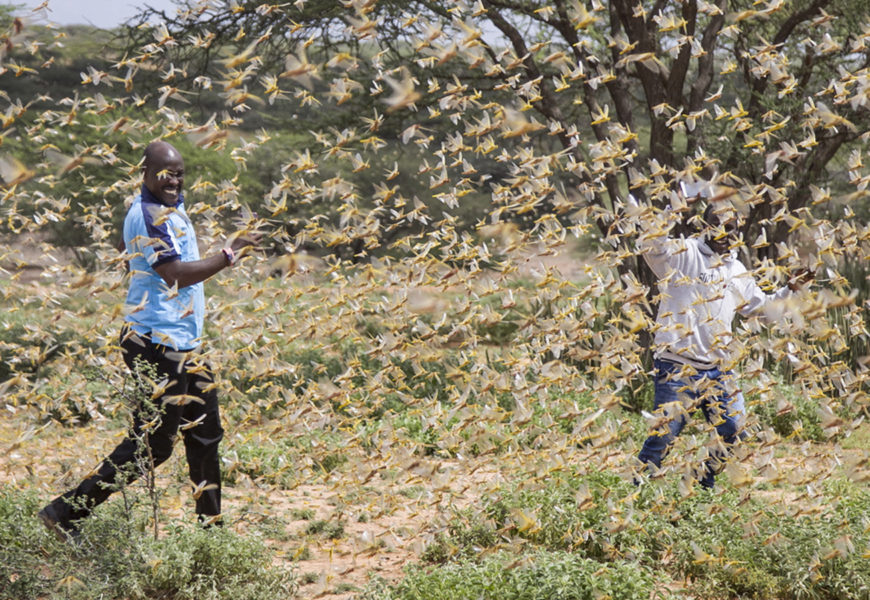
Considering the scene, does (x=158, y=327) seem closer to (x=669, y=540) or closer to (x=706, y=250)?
(x=669, y=540)

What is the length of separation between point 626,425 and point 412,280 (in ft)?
5.44

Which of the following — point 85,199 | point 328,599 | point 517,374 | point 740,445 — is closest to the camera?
point 328,599

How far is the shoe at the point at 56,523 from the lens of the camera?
416cm

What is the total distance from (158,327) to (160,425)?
45cm

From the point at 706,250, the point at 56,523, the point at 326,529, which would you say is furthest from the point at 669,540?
the point at 56,523

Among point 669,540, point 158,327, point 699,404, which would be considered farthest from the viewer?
point 699,404

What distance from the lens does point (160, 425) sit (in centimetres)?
406

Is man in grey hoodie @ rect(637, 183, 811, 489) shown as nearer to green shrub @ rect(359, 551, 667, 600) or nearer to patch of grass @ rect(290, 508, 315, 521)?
green shrub @ rect(359, 551, 667, 600)

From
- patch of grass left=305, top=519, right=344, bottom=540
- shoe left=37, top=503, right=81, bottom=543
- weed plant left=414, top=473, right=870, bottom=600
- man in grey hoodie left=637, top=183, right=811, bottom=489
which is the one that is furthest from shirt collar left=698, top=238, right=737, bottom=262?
shoe left=37, top=503, right=81, bottom=543

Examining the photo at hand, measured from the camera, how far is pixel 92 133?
20.2 meters

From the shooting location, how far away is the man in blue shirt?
3.95m

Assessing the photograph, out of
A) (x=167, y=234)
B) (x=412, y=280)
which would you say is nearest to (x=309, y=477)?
(x=412, y=280)

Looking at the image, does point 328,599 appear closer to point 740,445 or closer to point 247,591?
point 247,591

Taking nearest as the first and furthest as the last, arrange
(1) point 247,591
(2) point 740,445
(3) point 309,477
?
1. (1) point 247,591
2. (2) point 740,445
3. (3) point 309,477
